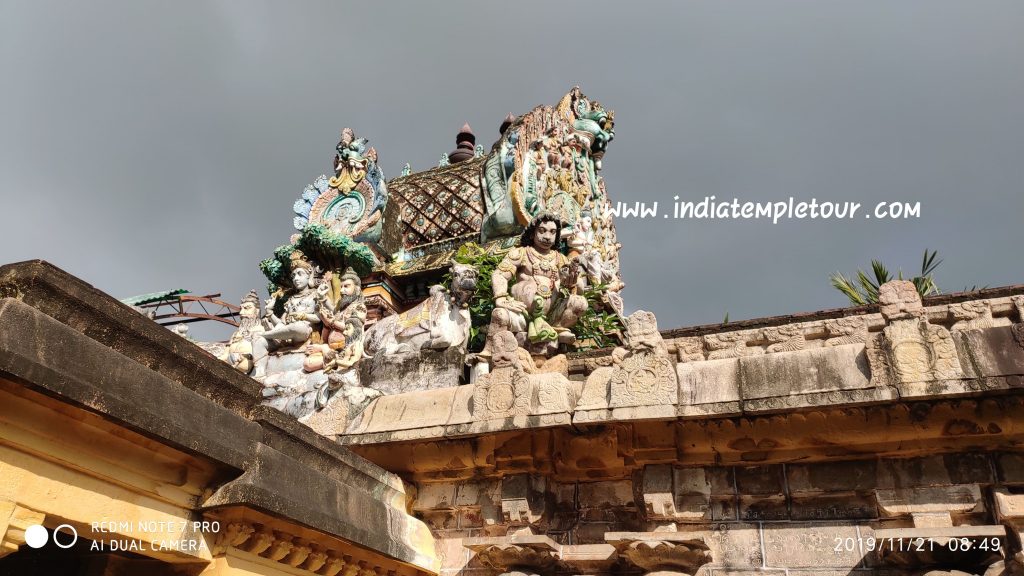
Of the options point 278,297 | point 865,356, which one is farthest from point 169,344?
point 278,297

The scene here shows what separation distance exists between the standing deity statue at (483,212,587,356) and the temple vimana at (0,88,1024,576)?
41.1 inches

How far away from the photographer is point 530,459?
16.8 feet

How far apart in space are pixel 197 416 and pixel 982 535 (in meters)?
4.41

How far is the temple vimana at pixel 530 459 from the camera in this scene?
3.17 metres

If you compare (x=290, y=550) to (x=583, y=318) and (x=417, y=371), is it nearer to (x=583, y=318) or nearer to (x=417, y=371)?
(x=417, y=371)

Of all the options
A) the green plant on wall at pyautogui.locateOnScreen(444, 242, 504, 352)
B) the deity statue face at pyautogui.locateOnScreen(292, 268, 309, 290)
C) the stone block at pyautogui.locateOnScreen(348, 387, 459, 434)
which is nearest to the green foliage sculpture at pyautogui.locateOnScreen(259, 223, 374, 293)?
the green plant on wall at pyautogui.locateOnScreen(444, 242, 504, 352)

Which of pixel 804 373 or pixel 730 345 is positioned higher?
pixel 730 345

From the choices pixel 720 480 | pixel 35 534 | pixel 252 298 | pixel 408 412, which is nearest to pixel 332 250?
pixel 252 298

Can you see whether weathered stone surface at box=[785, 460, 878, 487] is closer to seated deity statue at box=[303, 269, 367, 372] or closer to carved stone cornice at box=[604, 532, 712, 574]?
carved stone cornice at box=[604, 532, 712, 574]

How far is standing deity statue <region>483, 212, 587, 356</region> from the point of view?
805 centimetres

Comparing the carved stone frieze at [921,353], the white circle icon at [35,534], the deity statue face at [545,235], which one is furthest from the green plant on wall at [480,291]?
the white circle icon at [35,534]

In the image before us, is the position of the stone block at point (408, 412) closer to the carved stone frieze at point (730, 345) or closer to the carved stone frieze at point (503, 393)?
the carved stone frieze at point (503, 393)

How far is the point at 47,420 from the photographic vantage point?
3.02m

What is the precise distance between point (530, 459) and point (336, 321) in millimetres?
5920
